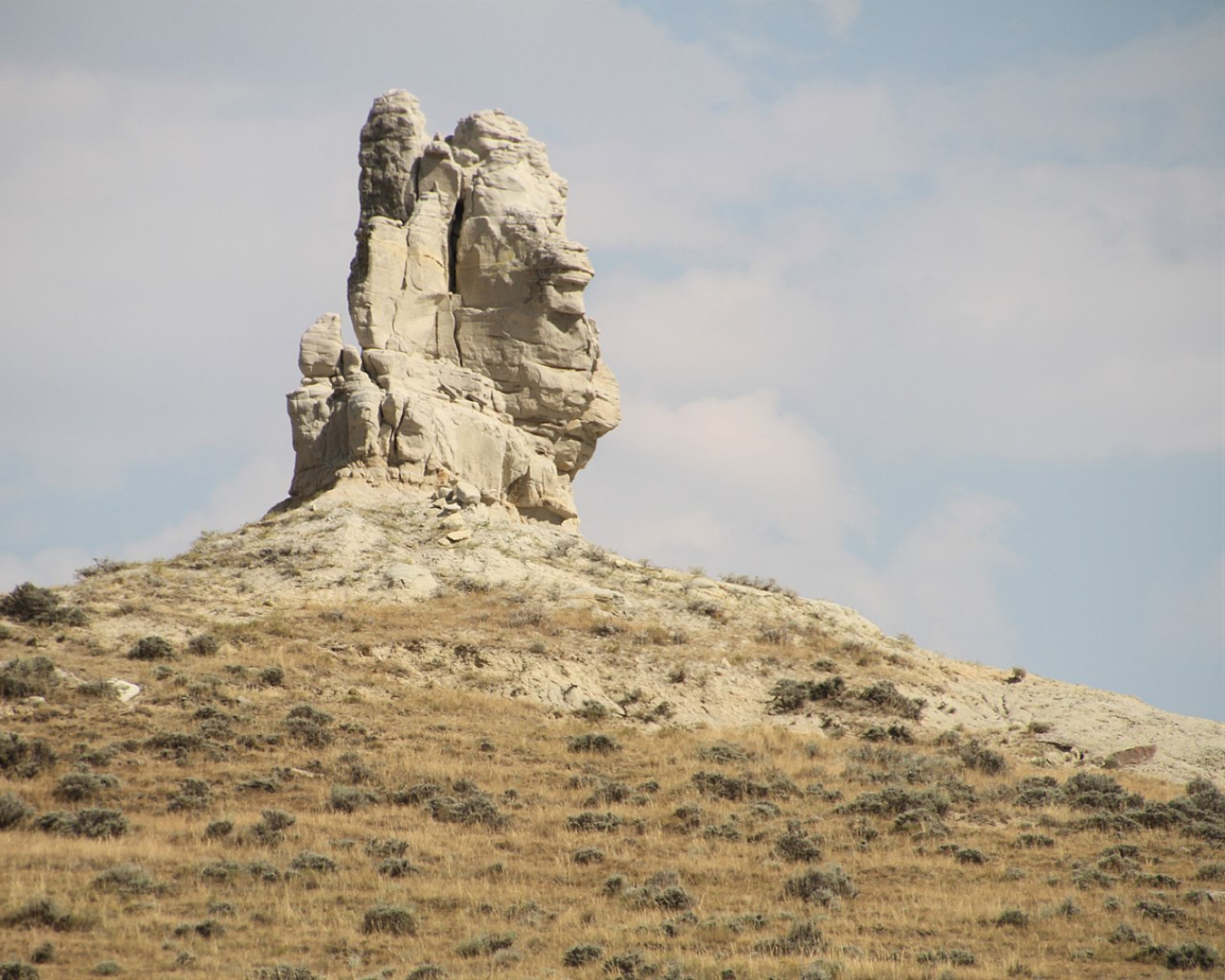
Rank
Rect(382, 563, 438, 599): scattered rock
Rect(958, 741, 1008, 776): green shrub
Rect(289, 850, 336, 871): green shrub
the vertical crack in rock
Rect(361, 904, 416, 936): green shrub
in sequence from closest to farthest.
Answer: Rect(361, 904, 416, 936): green shrub
Rect(289, 850, 336, 871): green shrub
Rect(958, 741, 1008, 776): green shrub
Rect(382, 563, 438, 599): scattered rock
the vertical crack in rock

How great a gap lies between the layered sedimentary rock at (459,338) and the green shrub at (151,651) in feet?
41.0

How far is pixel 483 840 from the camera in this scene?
22.9 meters

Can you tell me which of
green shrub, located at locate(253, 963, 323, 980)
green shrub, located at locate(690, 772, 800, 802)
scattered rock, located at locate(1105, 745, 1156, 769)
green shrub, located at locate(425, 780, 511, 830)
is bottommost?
green shrub, located at locate(253, 963, 323, 980)

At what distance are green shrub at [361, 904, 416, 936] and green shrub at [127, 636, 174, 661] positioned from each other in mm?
15217

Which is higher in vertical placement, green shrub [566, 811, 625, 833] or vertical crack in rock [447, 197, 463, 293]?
vertical crack in rock [447, 197, 463, 293]

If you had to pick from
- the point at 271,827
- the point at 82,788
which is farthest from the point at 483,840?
the point at 82,788

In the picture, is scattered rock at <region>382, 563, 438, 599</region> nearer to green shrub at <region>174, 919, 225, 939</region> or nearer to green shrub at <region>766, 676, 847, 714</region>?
green shrub at <region>766, 676, 847, 714</region>

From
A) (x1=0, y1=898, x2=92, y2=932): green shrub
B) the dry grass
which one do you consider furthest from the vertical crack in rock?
(x1=0, y1=898, x2=92, y2=932): green shrub

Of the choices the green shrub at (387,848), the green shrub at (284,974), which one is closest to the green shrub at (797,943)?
the green shrub at (284,974)

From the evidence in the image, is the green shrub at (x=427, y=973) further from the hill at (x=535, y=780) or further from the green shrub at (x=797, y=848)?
the green shrub at (x=797, y=848)

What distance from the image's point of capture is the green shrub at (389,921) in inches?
723

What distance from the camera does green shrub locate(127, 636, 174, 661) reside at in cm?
3159

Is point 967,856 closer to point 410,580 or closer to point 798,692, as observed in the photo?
point 798,692

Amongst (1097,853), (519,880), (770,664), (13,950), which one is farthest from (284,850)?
(770,664)
